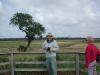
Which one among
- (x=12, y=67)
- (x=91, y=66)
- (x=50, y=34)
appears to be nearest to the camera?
(x=91, y=66)

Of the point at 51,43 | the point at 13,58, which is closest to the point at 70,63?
the point at 51,43

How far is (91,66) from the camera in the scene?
11.4 metres

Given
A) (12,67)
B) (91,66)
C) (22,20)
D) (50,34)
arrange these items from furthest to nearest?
(22,20) → (12,67) → (50,34) → (91,66)

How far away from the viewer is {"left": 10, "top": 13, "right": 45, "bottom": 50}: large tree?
44781mm

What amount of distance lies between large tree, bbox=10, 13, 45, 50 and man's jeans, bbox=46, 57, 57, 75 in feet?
100

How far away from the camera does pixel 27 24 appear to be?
153 feet

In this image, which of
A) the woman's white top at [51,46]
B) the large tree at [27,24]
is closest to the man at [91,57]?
the woman's white top at [51,46]

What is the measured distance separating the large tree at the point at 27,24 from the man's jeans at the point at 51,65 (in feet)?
100

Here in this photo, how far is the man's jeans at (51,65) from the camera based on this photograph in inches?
531

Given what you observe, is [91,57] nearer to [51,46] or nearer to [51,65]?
[51,46]

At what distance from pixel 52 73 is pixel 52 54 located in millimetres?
733

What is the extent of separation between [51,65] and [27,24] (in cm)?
3333

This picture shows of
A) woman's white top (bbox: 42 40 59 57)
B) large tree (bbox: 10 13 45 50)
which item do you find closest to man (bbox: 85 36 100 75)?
woman's white top (bbox: 42 40 59 57)

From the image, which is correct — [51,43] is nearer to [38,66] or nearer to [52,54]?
[52,54]
